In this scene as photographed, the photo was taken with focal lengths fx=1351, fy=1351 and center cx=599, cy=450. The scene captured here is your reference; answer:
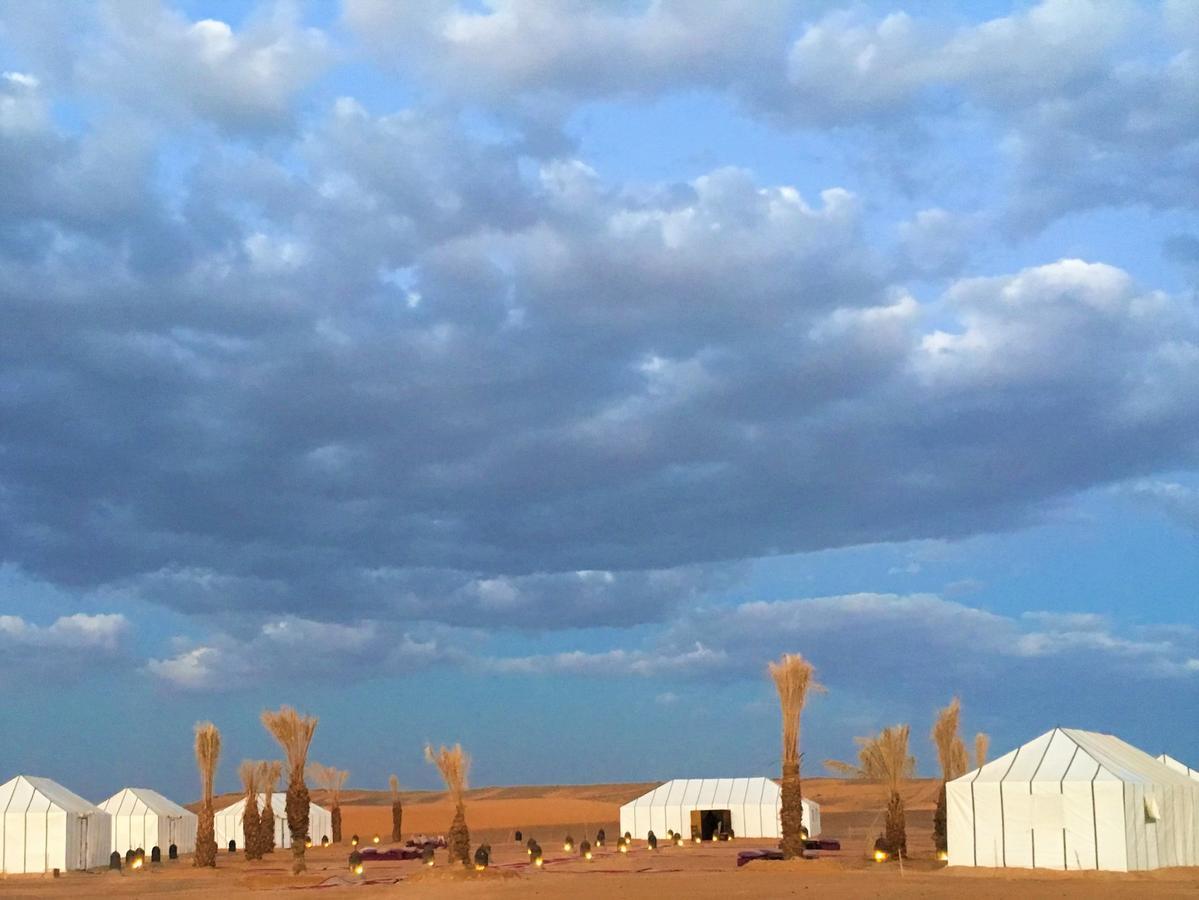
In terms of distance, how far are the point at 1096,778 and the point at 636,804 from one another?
34970 millimetres

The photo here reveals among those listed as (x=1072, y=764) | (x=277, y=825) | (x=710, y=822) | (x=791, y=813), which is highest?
(x=1072, y=764)

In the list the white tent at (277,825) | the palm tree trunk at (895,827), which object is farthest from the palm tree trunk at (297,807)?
the white tent at (277,825)

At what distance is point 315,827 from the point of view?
3110 inches

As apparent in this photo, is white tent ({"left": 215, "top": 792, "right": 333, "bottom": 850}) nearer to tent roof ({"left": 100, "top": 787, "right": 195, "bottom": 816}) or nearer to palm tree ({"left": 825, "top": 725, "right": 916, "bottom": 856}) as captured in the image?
tent roof ({"left": 100, "top": 787, "right": 195, "bottom": 816})

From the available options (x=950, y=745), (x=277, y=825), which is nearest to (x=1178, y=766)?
(x=950, y=745)

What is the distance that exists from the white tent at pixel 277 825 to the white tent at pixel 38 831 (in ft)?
68.8

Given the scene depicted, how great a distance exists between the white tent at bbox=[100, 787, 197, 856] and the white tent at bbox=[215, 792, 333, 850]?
6846 millimetres

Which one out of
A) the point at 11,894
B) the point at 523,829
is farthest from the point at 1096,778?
the point at 523,829

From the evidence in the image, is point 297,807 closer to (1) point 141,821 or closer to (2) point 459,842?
(2) point 459,842

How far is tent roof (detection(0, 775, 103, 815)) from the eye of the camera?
5069 centimetres

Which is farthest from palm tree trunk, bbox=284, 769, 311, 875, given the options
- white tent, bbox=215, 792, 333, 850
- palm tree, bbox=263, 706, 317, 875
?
white tent, bbox=215, 792, 333, 850

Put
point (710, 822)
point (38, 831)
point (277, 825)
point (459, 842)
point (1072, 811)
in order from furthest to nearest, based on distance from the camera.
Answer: point (277, 825) → point (710, 822) → point (38, 831) → point (459, 842) → point (1072, 811)

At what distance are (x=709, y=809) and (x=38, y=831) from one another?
30309mm

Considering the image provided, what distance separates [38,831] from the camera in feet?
164
